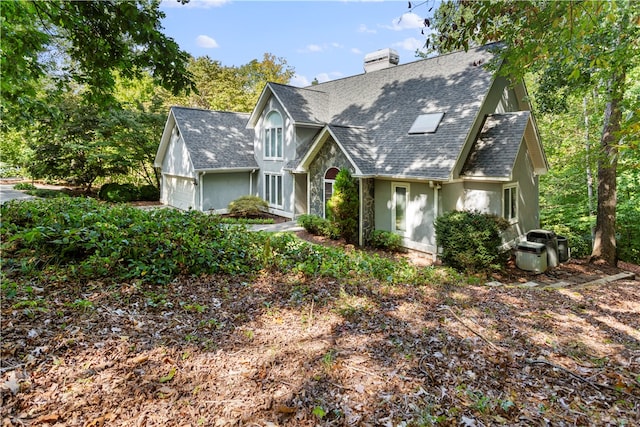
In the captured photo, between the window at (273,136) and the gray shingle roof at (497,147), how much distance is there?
9114mm

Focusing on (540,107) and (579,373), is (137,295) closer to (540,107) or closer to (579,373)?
(579,373)

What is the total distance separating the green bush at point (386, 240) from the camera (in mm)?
12227

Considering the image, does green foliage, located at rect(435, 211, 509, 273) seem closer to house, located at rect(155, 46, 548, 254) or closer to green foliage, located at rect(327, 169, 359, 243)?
house, located at rect(155, 46, 548, 254)

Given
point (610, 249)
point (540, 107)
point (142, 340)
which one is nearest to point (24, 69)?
point (142, 340)

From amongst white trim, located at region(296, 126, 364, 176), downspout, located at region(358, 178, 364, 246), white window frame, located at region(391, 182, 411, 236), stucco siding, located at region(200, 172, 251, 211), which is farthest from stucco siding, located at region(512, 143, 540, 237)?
stucco siding, located at region(200, 172, 251, 211)

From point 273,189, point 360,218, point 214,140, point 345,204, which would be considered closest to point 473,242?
point 360,218

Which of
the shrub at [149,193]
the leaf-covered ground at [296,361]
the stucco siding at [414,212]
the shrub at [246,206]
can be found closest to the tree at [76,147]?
the shrub at [149,193]

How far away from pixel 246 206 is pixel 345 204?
629cm

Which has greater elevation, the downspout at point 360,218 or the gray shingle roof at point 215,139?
the gray shingle roof at point 215,139

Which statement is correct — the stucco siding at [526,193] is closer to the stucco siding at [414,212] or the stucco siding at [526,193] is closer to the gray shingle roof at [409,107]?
the gray shingle roof at [409,107]

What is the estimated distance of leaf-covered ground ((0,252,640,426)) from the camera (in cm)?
250

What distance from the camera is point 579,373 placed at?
3.25 meters

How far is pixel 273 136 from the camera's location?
17906 millimetres

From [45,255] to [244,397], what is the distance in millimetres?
3853
